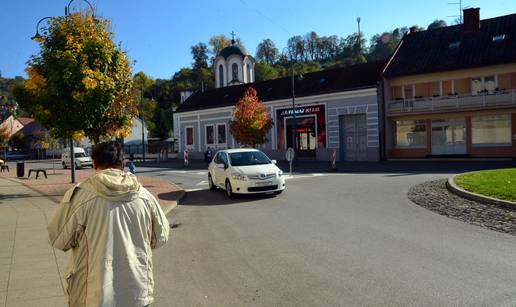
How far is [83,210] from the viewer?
122 inches

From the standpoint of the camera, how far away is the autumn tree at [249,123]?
118 feet

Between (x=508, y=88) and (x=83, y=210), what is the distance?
3313 cm

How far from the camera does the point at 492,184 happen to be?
44.5ft

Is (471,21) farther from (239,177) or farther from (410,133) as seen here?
(239,177)

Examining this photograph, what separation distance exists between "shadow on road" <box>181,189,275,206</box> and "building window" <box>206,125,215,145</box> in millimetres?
31288

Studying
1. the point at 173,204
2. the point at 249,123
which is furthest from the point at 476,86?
the point at 173,204

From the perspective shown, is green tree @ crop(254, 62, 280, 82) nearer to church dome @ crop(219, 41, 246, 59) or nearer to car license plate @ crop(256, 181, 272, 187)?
church dome @ crop(219, 41, 246, 59)

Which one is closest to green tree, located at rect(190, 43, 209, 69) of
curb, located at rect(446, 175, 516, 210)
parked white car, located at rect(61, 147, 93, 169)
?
parked white car, located at rect(61, 147, 93, 169)

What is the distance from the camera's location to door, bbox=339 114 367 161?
117 ft

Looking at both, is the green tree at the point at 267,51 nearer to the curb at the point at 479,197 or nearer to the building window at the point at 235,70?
the building window at the point at 235,70

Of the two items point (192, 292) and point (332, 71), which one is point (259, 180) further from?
point (332, 71)

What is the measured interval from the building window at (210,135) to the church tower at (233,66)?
9.68 m

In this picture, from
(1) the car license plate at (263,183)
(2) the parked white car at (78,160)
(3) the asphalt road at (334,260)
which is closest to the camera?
(3) the asphalt road at (334,260)

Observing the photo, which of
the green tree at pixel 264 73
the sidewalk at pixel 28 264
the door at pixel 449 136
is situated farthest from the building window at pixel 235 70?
the sidewalk at pixel 28 264
